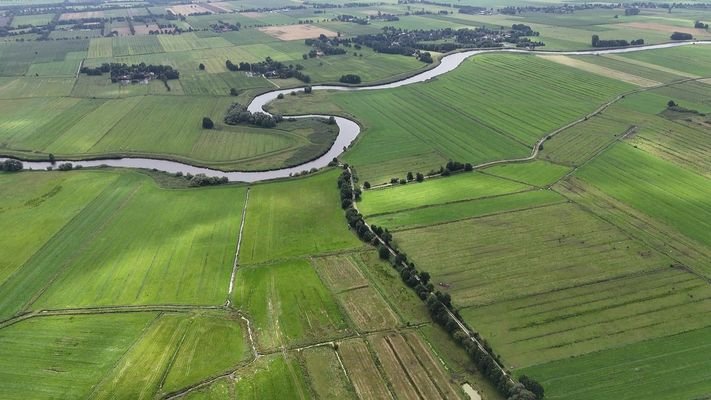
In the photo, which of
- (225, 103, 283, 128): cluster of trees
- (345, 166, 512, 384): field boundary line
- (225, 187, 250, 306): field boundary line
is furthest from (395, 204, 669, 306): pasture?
(225, 103, 283, 128): cluster of trees

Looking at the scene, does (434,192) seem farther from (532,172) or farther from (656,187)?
(656,187)

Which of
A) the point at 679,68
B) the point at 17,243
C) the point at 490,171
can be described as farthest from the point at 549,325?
the point at 679,68

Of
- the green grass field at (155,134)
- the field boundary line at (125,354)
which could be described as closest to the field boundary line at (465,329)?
the field boundary line at (125,354)

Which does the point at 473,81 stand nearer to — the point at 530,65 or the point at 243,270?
the point at 530,65

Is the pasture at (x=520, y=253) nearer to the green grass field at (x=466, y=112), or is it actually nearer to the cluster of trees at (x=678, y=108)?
the green grass field at (x=466, y=112)

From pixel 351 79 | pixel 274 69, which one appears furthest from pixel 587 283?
pixel 274 69

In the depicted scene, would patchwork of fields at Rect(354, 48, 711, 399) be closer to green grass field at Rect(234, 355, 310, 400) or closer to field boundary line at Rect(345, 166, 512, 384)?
field boundary line at Rect(345, 166, 512, 384)
